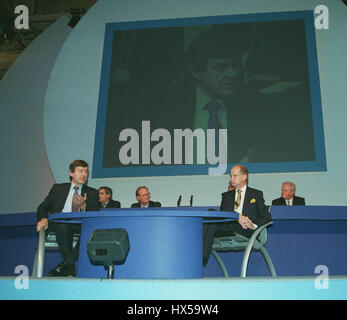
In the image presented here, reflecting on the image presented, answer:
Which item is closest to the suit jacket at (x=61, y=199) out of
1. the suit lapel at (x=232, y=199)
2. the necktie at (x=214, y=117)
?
the suit lapel at (x=232, y=199)

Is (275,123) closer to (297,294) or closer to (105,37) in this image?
(105,37)

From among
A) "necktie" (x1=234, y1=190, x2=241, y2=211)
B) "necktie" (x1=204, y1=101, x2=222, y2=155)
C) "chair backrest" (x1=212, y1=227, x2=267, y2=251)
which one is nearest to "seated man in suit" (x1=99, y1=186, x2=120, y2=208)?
"necktie" (x1=204, y1=101, x2=222, y2=155)

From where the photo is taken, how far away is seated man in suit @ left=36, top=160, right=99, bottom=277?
358cm

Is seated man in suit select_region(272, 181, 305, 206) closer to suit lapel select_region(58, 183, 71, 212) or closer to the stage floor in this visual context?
suit lapel select_region(58, 183, 71, 212)

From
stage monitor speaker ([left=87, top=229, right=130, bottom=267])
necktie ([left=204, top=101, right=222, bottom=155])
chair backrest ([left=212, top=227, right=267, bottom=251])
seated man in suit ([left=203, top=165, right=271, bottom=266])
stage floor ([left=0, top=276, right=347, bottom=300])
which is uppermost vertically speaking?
necktie ([left=204, top=101, right=222, bottom=155])

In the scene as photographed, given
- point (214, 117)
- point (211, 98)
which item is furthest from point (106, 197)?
point (211, 98)

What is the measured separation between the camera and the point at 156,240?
2723mm

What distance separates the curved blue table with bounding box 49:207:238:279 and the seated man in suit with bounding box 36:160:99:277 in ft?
2.57

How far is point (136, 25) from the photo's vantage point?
7.15 m

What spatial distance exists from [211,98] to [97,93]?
5.83ft

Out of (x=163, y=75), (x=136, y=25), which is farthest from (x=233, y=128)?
(x=136, y=25)

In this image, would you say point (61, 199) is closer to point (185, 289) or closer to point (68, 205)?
point (68, 205)

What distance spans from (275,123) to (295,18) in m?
1.65

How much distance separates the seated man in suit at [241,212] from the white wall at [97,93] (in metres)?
2.32
